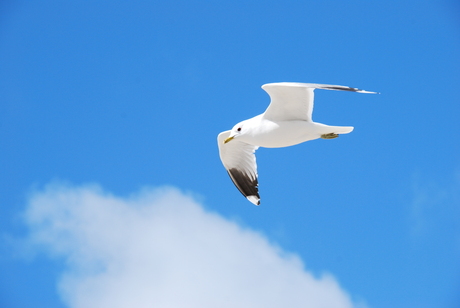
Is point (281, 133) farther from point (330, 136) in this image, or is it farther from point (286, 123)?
point (330, 136)

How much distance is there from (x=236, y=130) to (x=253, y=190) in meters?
1.40

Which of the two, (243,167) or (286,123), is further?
(243,167)

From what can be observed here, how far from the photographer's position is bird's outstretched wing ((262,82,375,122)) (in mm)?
5484

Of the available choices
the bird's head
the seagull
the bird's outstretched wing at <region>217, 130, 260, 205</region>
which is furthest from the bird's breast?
the bird's outstretched wing at <region>217, 130, 260, 205</region>

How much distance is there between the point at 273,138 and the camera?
6.05 meters

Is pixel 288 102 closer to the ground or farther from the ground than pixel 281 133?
farther from the ground

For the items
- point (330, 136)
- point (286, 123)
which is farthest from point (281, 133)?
point (330, 136)

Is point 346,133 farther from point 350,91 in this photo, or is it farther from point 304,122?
point 350,91

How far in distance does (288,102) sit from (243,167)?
1942 millimetres

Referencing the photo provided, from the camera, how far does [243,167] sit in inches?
293

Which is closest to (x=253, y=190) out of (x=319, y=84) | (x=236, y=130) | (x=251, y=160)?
(x=251, y=160)

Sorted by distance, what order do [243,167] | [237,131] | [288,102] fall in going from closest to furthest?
1. [288,102]
2. [237,131]
3. [243,167]

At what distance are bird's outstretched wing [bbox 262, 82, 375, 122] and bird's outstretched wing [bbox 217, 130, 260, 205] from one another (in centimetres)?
142

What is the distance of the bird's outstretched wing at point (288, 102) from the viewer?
5484mm
